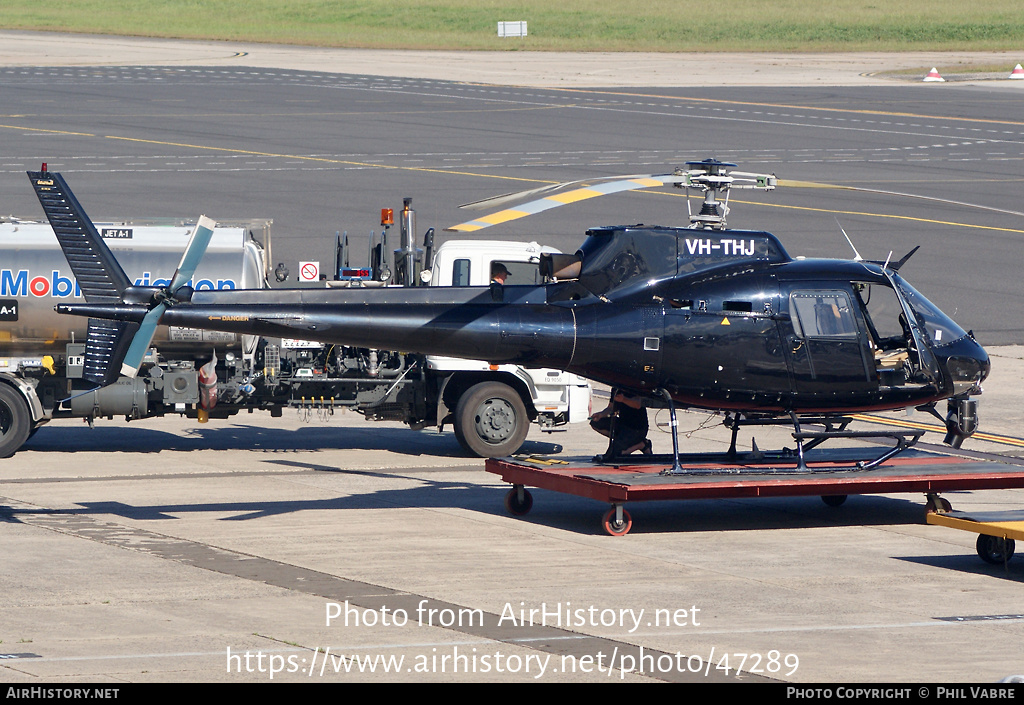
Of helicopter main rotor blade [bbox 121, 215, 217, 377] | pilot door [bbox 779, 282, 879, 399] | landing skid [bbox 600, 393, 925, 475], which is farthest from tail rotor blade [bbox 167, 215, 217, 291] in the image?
pilot door [bbox 779, 282, 879, 399]

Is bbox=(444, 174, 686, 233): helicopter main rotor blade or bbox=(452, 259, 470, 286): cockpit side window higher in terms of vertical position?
bbox=(444, 174, 686, 233): helicopter main rotor blade

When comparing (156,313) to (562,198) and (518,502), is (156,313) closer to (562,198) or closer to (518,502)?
(562,198)

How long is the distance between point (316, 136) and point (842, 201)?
1952 centimetres

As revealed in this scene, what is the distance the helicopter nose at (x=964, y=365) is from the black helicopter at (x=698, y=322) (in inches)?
0.8

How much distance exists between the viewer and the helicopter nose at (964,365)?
16.1 meters

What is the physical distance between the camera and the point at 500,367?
19094mm

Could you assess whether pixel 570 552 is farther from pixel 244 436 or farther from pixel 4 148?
pixel 4 148

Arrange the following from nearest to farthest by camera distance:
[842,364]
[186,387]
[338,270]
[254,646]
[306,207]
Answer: [254,646]
[842,364]
[186,387]
[338,270]
[306,207]

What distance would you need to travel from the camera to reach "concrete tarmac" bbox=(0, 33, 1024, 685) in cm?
1046

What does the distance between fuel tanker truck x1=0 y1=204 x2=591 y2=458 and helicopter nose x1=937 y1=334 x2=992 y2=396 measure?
5285mm

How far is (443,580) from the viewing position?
42.9 feet

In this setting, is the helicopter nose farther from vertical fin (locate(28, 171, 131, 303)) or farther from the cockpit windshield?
vertical fin (locate(28, 171, 131, 303))

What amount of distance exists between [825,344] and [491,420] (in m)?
5.48
